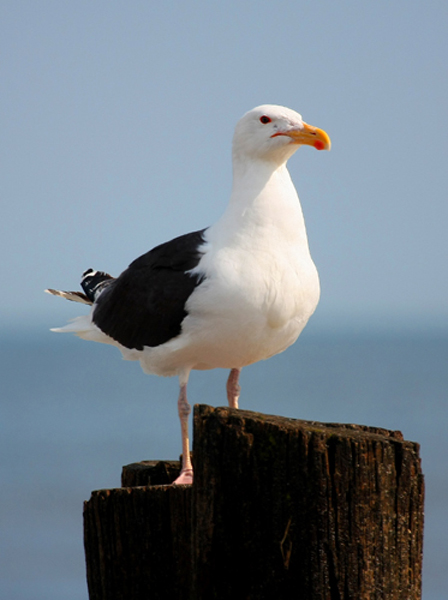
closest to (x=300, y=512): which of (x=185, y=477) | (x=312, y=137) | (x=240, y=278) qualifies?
(x=185, y=477)

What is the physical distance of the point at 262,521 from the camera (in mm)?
4016

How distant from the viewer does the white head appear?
618 centimetres

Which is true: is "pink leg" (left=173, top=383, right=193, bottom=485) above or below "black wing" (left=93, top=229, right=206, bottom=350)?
below

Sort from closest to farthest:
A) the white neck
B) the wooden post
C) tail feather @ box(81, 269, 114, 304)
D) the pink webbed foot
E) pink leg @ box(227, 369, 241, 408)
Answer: the wooden post → the pink webbed foot → the white neck → pink leg @ box(227, 369, 241, 408) → tail feather @ box(81, 269, 114, 304)

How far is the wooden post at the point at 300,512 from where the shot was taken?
12.9 ft

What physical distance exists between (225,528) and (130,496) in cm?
83

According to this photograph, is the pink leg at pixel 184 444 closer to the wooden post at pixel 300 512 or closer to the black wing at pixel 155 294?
the black wing at pixel 155 294

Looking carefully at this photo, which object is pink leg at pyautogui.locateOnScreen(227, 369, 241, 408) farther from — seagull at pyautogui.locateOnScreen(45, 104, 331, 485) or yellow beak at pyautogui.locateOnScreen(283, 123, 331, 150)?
yellow beak at pyautogui.locateOnScreen(283, 123, 331, 150)

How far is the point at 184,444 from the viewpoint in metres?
6.09

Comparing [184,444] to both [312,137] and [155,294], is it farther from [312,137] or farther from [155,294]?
[312,137]

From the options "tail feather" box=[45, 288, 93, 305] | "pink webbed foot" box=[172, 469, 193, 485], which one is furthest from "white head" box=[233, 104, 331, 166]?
"tail feather" box=[45, 288, 93, 305]

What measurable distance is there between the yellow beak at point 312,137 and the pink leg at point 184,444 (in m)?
2.18

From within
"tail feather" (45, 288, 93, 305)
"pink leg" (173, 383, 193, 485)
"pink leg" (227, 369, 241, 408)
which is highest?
"tail feather" (45, 288, 93, 305)

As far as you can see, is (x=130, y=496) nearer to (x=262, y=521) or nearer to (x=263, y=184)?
(x=262, y=521)
